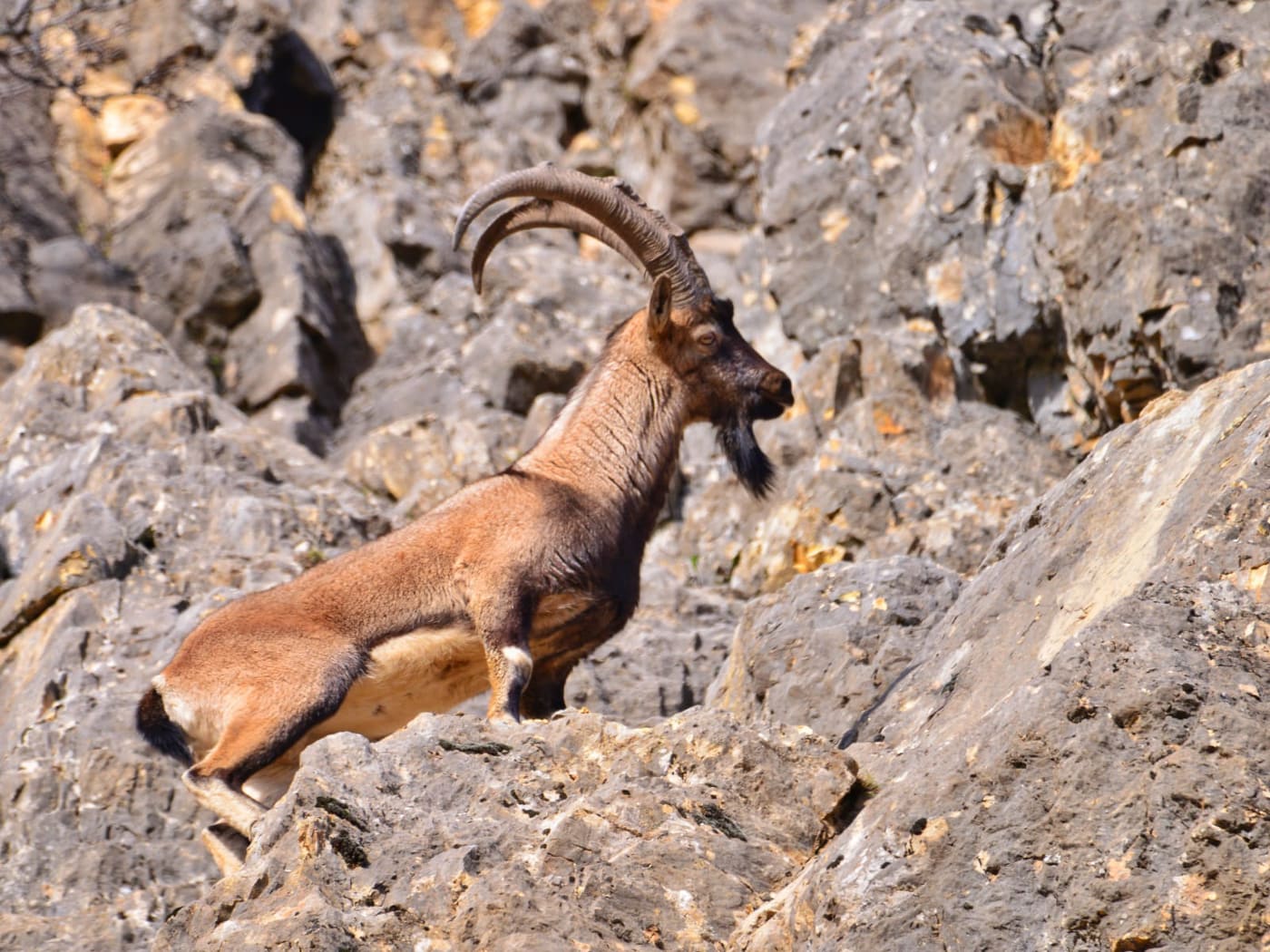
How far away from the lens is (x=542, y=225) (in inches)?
337

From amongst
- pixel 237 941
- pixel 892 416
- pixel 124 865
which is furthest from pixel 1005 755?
pixel 892 416

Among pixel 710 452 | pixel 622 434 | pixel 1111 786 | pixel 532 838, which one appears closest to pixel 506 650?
pixel 622 434

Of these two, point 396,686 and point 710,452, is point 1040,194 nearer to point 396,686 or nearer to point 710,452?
point 710,452

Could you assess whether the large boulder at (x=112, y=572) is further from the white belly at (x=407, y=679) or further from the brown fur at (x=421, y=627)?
the white belly at (x=407, y=679)

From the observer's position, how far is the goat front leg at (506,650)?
6434 mm

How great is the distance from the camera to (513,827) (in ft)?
15.1

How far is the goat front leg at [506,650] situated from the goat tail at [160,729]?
53.8 inches

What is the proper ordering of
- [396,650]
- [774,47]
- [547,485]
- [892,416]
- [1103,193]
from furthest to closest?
[774,47] < [892,416] < [1103,193] < [547,485] < [396,650]

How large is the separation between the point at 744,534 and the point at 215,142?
8.74 meters

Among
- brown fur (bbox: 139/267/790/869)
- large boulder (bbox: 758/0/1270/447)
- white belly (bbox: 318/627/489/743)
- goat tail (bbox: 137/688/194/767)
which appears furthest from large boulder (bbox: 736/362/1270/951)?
large boulder (bbox: 758/0/1270/447)

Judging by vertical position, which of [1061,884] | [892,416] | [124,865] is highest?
[1061,884]

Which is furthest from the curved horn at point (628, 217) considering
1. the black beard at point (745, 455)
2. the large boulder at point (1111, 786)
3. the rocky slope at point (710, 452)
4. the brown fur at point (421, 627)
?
the large boulder at point (1111, 786)

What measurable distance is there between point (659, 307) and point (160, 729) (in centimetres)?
311

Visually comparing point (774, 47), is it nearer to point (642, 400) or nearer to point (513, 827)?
point (642, 400)
